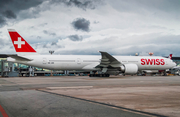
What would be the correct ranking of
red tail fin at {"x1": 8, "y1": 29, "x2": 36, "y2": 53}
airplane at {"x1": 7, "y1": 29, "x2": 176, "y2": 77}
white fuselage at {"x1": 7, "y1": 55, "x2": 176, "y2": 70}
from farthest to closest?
white fuselage at {"x1": 7, "y1": 55, "x2": 176, "y2": 70} → red tail fin at {"x1": 8, "y1": 29, "x2": 36, "y2": 53} → airplane at {"x1": 7, "y1": 29, "x2": 176, "y2": 77}

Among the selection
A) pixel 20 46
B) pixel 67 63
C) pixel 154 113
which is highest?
pixel 20 46

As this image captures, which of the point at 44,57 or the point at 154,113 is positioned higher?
the point at 44,57

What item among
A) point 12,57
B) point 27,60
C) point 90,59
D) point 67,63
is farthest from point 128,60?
point 12,57

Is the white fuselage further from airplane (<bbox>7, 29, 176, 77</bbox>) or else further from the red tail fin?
the red tail fin

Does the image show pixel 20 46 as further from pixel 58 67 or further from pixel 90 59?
pixel 90 59

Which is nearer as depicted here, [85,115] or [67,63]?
[85,115]

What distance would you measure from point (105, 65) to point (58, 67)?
9.30 m

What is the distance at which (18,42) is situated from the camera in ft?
113

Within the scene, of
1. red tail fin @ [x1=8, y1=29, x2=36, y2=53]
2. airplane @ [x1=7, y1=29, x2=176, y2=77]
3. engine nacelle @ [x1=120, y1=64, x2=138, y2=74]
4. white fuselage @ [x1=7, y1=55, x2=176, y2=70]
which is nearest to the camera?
engine nacelle @ [x1=120, y1=64, x2=138, y2=74]

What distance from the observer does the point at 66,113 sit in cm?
563

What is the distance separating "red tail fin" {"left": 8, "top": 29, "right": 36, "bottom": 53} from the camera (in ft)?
111

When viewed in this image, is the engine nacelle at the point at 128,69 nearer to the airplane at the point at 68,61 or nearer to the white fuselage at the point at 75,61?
the airplane at the point at 68,61

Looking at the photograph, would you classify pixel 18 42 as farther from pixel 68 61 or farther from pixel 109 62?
pixel 109 62

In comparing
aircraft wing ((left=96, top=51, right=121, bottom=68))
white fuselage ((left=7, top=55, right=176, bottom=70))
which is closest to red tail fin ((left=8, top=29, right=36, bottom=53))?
white fuselage ((left=7, top=55, right=176, bottom=70))
